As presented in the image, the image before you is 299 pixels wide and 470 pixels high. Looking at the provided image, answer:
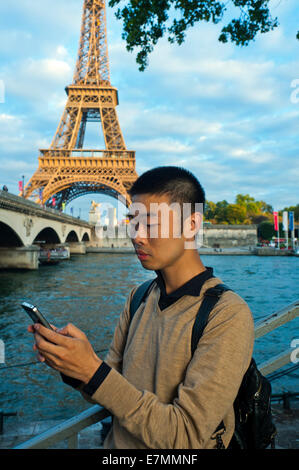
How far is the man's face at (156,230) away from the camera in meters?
1.36

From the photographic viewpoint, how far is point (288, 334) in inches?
383

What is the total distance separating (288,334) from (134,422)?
32.0 feet

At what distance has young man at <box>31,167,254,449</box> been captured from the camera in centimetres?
106

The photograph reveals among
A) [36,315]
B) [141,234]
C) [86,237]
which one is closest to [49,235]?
[86,237]

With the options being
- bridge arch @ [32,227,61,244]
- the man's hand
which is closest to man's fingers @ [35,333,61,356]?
the man's hand

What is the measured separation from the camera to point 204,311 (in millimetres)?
1235

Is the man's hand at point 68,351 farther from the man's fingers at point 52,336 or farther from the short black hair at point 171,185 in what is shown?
the short black hair at point 171,185

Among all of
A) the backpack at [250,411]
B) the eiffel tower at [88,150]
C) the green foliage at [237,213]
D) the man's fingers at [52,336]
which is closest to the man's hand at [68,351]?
the man's fingers at [52,336]

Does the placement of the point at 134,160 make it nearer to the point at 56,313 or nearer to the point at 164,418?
the point at 56,313

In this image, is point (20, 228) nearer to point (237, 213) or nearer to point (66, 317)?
point (66, 317)

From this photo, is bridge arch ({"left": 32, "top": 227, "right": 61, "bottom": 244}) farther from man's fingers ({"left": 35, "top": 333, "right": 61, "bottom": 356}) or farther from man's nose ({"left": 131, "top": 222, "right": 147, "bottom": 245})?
man's fingers ({"left": 35, "top": 333, "right": 61, "bottom": 356})

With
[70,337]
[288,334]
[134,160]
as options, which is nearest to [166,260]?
[70,337]

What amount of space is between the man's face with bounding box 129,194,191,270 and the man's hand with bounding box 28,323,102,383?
0.45 metres

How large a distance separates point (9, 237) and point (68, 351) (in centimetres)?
2524
